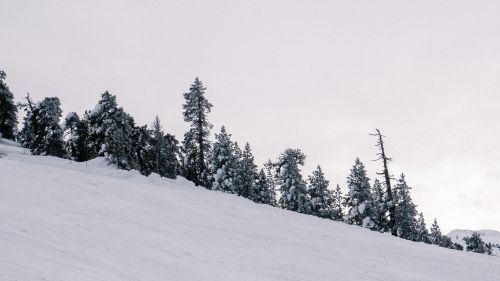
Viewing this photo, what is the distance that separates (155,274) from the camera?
10.2 meters

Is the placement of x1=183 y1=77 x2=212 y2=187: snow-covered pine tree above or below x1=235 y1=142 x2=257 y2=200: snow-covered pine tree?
above

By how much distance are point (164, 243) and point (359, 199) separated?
39113 mm

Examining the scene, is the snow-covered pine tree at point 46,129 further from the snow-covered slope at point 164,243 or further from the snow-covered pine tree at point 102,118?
the snow-covered slope at point 164,243

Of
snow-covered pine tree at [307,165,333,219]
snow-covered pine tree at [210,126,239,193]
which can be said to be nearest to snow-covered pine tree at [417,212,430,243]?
snow-covered pine tree at [307,165,333,219]

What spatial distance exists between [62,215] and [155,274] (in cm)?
532

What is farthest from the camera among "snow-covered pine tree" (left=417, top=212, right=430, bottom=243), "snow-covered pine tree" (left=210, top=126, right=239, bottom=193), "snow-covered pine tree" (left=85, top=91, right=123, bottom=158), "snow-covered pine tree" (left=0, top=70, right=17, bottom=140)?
"snow-covered pine tree" (left=417, top=212, right=430, bottom=243)

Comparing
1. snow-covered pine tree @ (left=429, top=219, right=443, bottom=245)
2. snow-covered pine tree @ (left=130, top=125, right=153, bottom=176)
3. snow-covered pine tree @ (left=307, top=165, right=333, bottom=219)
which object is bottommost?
snow-covered pine tree @ (left=429, top=219, right=443, bottom=245)

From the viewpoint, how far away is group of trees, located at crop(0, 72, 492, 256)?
3491cm

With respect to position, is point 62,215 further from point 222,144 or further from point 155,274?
point 222,144

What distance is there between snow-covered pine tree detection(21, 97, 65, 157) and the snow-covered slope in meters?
17.6

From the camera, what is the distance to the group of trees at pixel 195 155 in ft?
115

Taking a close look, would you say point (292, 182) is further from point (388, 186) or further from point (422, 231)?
point (422, 231)

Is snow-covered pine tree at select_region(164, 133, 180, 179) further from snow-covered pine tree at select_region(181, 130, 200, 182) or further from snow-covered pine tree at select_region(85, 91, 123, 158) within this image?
snow-covered pine tree at select_region(85, 91, 123, 158)

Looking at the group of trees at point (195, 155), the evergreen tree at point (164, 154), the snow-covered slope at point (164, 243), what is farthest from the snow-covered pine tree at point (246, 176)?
the snow-covered slope at point (164, 243)
